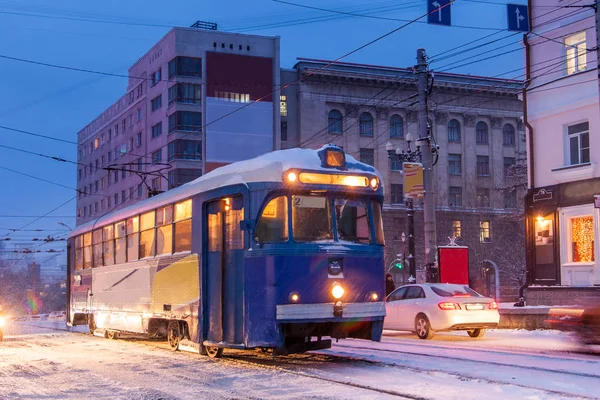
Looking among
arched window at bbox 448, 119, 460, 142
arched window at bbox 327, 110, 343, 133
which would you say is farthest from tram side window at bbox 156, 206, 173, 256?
arched window at bbox 448, 119, 460, 142

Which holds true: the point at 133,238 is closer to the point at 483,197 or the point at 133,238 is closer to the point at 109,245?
the point at 109,245

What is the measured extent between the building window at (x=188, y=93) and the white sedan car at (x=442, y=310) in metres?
51.2

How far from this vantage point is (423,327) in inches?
782

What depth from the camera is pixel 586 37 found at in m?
27.7

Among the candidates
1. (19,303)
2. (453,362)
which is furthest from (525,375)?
(19,303)

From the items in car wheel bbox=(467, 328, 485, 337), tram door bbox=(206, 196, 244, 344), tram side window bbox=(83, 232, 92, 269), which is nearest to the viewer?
tram door bbox=(206, 196, 244, 344)

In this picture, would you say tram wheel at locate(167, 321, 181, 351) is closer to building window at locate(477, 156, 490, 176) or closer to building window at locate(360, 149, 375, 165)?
building window at locate(360, 149, 375, 165)

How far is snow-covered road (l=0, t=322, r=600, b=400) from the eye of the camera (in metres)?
10.0

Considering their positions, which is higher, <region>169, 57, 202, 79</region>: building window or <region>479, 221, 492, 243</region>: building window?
<region>169, 57, 202, 79</region>: building window

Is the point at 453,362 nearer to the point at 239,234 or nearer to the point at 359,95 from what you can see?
the point at 239,234

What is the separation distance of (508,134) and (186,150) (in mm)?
29274

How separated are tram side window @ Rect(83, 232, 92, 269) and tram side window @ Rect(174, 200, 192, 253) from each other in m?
8.16

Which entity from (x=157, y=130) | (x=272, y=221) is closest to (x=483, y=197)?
(x=157, y=130)

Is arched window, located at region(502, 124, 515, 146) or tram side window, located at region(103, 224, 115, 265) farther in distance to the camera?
arched window, located at region(502, 124, 515, 146)
